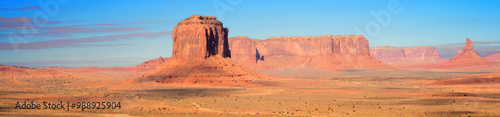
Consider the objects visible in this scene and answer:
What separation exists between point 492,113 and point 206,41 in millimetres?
70626

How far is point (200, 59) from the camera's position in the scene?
107 m

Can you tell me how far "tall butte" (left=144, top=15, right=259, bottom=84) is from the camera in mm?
101062

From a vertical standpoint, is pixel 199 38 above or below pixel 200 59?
above

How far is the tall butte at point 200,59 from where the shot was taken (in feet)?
332

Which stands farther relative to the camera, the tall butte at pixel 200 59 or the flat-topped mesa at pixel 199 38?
the flat-topped mesa at pixel 199 38

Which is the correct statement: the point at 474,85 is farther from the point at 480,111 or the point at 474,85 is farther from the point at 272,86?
the point at 480,111

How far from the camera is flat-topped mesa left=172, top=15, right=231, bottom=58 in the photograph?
353ft

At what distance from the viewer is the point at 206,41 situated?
107188 mm

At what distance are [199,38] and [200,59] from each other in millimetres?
4511

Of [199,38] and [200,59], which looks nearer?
[200,59]

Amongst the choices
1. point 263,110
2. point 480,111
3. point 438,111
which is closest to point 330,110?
point 263,110

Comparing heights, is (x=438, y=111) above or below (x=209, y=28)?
below

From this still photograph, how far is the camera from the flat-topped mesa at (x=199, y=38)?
4235 inches

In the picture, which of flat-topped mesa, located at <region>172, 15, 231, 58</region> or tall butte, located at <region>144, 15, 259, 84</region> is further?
flat-topped mesa, located at <region>172, 15, 231, 58</region>
